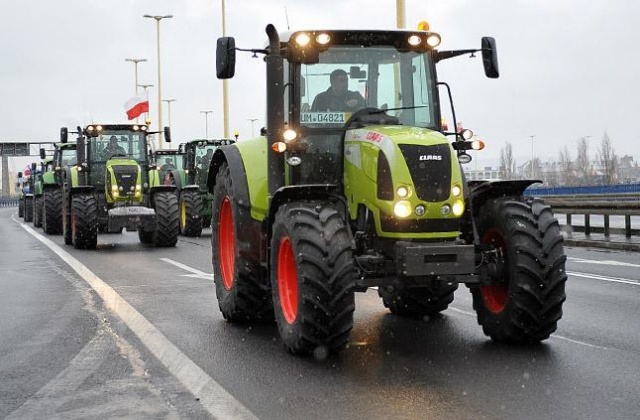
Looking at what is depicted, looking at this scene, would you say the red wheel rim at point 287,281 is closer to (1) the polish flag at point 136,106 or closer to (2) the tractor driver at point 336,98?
(2) the tractor driver at point 336,98

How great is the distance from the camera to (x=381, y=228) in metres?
7.04

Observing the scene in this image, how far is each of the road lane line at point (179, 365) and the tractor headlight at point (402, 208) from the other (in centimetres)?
191

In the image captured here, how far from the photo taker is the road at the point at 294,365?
5.43 metres

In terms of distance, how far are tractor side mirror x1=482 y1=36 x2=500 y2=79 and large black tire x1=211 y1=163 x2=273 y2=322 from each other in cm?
267

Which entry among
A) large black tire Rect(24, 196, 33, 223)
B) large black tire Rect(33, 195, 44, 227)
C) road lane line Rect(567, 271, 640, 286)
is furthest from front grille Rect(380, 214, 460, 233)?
large black tire Rect(24, 196, 33, 223)

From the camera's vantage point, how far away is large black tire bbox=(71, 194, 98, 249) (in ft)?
63.9

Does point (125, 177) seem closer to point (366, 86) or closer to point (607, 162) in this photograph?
point (366, 86)

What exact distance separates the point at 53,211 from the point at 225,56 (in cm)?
1898

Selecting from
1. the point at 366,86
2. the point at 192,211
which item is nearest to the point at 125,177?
the point at 192,211

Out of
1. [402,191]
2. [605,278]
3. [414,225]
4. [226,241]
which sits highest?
[402,191]

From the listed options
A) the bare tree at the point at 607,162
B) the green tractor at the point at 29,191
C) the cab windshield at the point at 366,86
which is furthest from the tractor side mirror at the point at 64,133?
the bare tree at the point at 607,162

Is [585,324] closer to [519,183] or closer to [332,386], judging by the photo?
[519,183]

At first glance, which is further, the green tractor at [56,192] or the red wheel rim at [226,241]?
the green tractor at [56,192]

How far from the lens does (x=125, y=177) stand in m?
Result: 20.5
